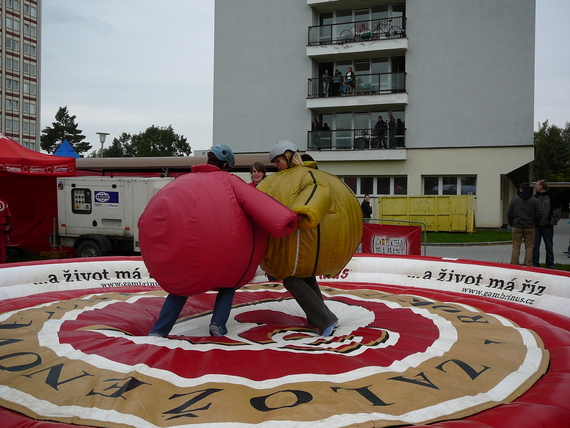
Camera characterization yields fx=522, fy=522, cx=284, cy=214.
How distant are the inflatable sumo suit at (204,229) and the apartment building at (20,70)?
6968cm

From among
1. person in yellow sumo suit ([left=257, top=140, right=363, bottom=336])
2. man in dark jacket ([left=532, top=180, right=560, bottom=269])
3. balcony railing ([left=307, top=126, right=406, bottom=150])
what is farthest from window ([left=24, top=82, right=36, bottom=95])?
person in yellow sumo suit ([left=257, top=140, right=363, bottom=336])

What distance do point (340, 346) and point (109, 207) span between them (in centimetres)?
902

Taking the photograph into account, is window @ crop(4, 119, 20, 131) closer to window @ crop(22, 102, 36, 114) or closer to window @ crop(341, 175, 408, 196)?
window @ crop(22, 102, 36, 114)

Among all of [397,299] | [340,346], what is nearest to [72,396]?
[340,346]

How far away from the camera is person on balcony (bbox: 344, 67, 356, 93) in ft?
71.9

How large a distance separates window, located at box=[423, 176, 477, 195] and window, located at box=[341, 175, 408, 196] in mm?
963

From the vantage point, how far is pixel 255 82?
23828mm

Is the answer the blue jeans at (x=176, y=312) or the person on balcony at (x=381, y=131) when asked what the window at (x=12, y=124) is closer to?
the person on balcony at (x=381, y=131)

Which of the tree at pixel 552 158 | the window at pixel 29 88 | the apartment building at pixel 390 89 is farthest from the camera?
the window at pixel 29 88

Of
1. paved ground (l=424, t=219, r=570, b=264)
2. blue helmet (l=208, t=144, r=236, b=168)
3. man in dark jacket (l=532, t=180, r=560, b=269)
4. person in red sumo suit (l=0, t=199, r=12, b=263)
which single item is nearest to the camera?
blue helmet (l=208, t=144, r=236, b=168)

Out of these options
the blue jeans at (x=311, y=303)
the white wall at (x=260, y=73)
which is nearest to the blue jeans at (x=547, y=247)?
the blue jeans at (x=311, y=303)

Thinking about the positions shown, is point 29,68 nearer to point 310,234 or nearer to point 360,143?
point 360,143

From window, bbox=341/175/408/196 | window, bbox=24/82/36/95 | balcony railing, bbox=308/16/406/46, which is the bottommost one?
window, bbox=341/175/408/196

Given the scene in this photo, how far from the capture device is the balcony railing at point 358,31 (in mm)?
21692
